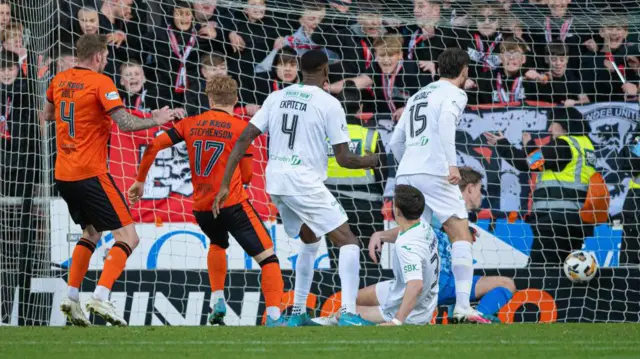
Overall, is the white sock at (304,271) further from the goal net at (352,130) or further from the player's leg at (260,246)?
the goal net at (352,130)

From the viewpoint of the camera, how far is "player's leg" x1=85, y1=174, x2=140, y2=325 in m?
8.10

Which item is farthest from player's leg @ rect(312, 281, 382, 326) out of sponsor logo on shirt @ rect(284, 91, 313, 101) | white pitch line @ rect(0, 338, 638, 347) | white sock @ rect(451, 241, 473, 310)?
white pitch line @ rect(0, 338, 638, 347)

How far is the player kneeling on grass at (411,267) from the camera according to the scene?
7574mm

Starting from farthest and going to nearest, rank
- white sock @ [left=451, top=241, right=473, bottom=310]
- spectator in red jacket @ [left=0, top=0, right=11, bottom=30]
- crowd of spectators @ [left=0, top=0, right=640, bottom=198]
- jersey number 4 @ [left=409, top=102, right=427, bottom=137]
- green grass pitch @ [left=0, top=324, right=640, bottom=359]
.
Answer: crowd of spectators @ [left=0, top=0, right=640, bottom=198], spectator in red jacket @ [left=0, top=0, right=11, bottom=30], jersey number 4 @ [left=409, top=102, right=427, bottom=137], white sock @ [left=451, top=241, right=473, bottom=310], green grass pitch @ [left=0, top=324, right=640, bottom=359]

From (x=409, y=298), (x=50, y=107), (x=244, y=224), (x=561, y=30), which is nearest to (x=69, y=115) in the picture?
(x=50, y=107)

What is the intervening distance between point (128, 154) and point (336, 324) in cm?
334

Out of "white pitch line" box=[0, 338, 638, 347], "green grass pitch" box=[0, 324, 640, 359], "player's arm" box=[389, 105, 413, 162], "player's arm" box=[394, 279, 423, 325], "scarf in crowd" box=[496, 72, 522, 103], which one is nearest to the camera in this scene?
"green grass pitch" box=[0, 324, 640, 359]

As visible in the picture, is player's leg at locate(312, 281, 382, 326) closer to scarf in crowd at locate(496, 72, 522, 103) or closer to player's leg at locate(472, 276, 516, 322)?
player's leg at locate(472, 276, 516, 322)

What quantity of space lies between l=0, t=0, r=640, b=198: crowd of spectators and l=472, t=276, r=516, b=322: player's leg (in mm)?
2037

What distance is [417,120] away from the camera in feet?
27.4

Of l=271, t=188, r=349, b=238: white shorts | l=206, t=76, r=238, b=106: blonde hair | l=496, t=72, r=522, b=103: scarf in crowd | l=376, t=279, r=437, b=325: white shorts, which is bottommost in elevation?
l=376, t=279, r=437, b=325: white shorts

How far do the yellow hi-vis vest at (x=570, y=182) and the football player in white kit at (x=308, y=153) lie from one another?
3375mm

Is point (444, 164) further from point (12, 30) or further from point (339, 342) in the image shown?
point (12, 30)

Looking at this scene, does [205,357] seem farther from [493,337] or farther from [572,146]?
[572,146]
